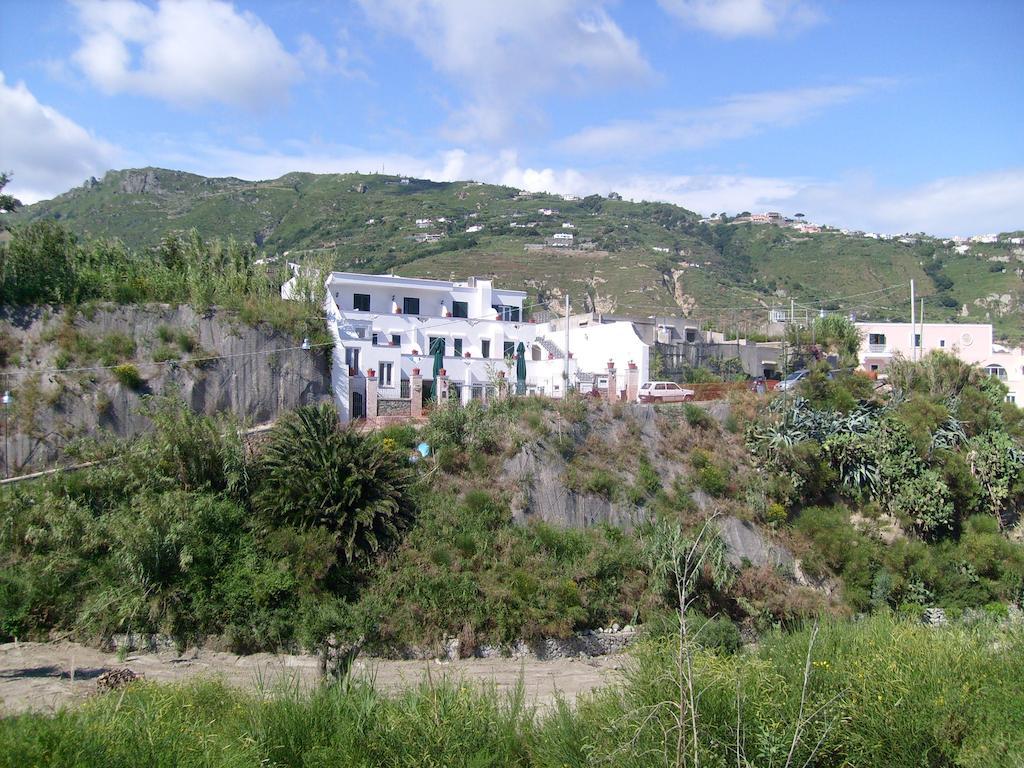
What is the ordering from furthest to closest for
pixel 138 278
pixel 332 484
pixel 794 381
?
pixel 794 381, pixel 138 278, pixel 332 484

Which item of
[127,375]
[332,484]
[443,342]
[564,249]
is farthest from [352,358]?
[564,249]

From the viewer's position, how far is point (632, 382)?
1260 inches

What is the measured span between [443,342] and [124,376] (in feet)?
45.2

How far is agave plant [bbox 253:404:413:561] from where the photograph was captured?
63.1 feet

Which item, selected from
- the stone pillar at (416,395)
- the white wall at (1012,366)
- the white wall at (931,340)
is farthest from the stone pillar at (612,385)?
the white wall at (1012,366)

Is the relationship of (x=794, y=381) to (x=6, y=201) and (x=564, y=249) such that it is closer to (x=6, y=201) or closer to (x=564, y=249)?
(x=6, y=201)

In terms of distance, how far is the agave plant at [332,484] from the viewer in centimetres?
1923

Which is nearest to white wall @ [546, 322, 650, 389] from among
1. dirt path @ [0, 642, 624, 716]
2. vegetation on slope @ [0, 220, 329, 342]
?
vegetation on slope @ [0, 220, 329, 342]

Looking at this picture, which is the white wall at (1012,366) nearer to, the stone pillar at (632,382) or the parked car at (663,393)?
the parked car at (663,393)

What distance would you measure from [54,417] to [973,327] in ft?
152

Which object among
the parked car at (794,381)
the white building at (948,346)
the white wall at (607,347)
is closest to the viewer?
the parked car at (794,381)

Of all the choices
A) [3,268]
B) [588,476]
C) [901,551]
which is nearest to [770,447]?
[901,551]

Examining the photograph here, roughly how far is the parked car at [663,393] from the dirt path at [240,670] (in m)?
12.9

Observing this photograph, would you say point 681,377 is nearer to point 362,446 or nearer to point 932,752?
point 362,446
